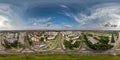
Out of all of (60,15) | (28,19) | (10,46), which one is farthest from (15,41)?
(60,15)

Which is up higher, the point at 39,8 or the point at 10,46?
the point at 39,8

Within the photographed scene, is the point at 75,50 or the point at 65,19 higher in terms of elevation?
the point at 65,19

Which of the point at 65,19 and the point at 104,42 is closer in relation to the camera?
the point at 104,42

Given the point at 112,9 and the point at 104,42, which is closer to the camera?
the point at 104,42

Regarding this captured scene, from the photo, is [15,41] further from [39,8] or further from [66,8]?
[66,8]

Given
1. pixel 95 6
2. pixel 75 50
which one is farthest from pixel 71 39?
pixel 95 6

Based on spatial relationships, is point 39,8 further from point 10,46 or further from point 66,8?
point 10,46

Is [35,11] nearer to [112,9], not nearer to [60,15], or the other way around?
[60,15]

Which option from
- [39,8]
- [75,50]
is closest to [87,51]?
[75,50]
